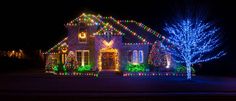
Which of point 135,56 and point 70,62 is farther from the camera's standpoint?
point 135,56

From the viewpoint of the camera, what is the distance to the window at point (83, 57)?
4308 cm

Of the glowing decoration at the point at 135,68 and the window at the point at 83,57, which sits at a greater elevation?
the window at the point at 83,57

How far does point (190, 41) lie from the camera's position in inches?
1393

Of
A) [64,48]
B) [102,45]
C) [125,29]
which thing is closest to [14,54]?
[64,48]

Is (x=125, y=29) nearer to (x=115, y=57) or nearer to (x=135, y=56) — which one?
(x=135, y=56)

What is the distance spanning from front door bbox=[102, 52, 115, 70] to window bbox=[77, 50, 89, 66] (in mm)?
2000

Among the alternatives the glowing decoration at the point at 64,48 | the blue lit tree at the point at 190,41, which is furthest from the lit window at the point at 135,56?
the glowing decoration at the point at 64,48

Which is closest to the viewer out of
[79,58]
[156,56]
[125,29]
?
[156,56]

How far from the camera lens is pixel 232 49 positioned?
4266 centimetres

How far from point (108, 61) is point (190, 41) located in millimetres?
10674

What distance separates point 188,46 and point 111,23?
1257 cm

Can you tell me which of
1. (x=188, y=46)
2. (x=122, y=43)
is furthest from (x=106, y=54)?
(x=188, y=46)

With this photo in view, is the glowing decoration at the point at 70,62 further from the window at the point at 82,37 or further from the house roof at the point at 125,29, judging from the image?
the house roof at the point at 125,29

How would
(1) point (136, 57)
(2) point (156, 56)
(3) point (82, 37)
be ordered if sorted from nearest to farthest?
(2) point (156, 56), (1) point (136, 57), (3) point (82, 37)
